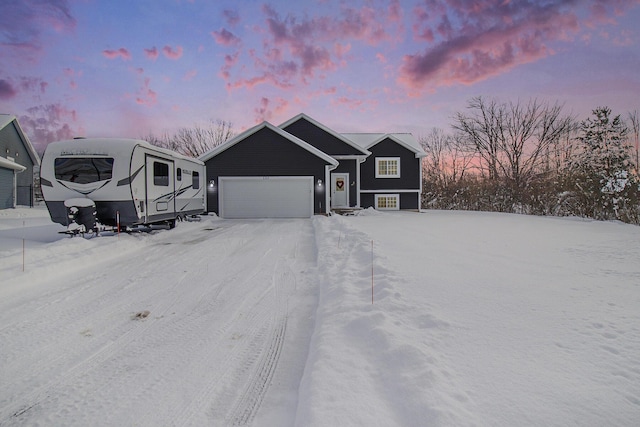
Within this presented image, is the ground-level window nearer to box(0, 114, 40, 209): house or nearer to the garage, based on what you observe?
the garage

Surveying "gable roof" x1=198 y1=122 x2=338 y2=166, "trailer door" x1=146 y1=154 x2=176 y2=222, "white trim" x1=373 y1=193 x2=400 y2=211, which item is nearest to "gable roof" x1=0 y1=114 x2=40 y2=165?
"gable roof" x1=198 y1=122 x2=338 y2=166

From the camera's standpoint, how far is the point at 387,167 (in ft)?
81.7

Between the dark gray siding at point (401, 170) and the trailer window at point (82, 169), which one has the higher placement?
the dark gray siding at point (401, 170)

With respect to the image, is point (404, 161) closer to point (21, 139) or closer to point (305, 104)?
point (305, 104)

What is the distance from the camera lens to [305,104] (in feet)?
88.5

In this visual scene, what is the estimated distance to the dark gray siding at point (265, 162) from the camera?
18.7m

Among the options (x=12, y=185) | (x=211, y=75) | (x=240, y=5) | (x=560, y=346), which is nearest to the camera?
(x=560, y=346)

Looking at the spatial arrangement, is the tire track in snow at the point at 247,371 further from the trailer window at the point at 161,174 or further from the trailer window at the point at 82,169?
the trailer window at the point at 161,174

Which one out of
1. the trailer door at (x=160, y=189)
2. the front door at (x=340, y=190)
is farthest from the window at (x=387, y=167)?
the trailer door at (x=160, y=189)

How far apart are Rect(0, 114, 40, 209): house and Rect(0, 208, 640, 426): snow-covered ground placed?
21.8 m

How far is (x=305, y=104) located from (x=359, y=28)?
40.5ft

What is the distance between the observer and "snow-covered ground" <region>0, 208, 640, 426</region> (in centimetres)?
222

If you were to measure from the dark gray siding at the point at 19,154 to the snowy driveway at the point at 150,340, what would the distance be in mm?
25935

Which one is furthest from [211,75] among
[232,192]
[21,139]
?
[21,139]
